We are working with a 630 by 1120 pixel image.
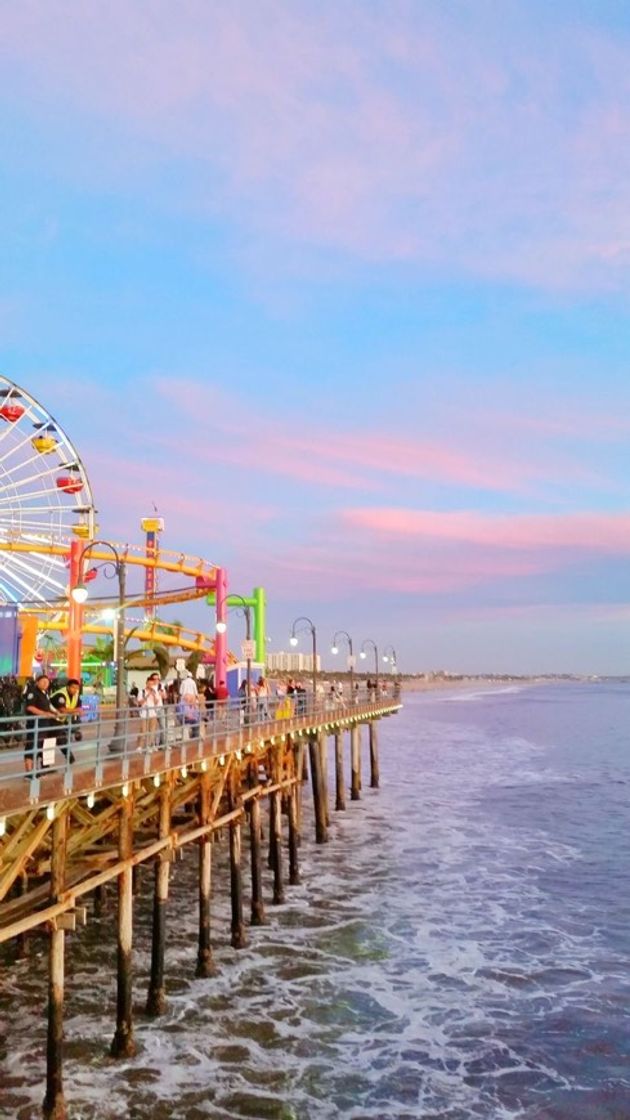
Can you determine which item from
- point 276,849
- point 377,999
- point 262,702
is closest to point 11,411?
point 262,702

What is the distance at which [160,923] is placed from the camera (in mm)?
15188

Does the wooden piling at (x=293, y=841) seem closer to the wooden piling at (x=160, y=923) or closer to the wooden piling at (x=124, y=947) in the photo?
the wooden piling at (x=160, y=923)

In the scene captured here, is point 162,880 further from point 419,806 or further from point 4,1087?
point 419,806

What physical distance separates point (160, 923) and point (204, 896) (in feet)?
5.53

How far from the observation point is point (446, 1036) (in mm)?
14922

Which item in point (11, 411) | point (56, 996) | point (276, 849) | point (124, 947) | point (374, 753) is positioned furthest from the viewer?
point (374, 753)

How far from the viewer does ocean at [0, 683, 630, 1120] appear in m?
12.7

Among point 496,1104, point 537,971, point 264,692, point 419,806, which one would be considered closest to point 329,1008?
point 496,1104

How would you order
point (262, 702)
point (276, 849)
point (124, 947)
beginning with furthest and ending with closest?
point (262, 702), point (276, 849), point (124, 947)

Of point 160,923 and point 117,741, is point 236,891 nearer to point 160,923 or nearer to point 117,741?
point 160,923

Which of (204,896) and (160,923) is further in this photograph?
(204,896)

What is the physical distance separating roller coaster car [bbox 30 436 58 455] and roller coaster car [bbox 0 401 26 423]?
1.49 metres

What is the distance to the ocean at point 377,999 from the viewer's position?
12680mm

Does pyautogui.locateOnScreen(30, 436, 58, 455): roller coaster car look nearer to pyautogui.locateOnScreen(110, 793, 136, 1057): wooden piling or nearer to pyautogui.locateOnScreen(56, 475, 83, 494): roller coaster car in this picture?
pyautogui.locateOnScreen(56, 475, 83, 494): roller coaster car
